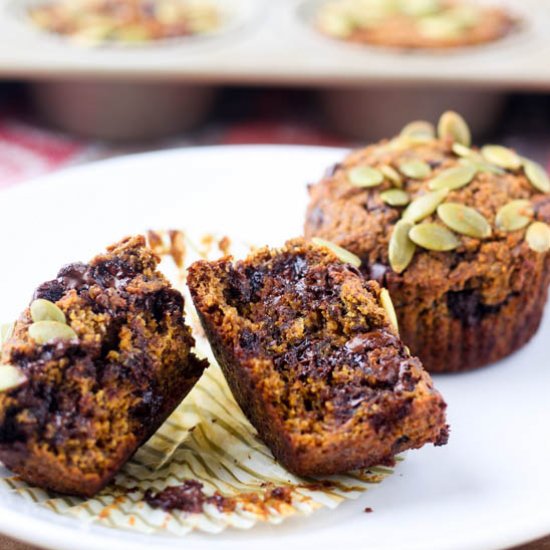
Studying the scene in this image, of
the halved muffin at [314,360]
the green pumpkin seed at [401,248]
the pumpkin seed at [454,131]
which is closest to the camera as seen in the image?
the halved muffin at [314,360]

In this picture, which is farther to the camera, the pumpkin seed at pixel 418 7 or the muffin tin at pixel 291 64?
the pumpkin seed at pixel 418 7

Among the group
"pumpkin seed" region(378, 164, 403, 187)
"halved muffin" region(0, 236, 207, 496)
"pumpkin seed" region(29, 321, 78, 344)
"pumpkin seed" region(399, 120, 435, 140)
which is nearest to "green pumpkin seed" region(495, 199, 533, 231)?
"pumpkin seed" region(378, 164, 403, 187)

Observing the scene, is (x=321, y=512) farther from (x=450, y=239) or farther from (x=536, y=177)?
(x=536, y=177)

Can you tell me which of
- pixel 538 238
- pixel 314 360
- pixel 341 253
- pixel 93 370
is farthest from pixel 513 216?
pixel 93 370

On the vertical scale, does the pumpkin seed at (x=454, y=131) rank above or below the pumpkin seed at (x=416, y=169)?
above

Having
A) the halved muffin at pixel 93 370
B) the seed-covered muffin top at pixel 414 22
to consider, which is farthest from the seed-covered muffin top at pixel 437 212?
the seed-covered muffin top at pixel 414 22

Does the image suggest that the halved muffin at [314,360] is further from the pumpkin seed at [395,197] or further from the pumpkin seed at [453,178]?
the pumpkin seed at [453,178]

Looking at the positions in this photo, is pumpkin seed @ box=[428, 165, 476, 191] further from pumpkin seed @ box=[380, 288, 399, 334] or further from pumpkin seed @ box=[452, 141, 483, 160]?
pumpkin seed @ box=[380, 288, 399, 334]
